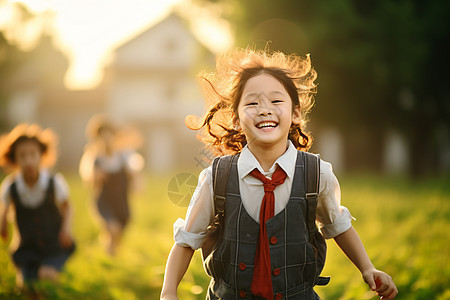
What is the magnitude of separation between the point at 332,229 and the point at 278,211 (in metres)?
0.35

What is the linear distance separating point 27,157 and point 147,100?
3288cm

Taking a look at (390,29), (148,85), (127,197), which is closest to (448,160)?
(390,29)

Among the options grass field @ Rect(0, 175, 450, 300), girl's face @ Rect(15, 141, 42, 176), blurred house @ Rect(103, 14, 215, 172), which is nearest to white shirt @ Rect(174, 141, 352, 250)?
grass field @ Rect(0, 175, 450, 300)

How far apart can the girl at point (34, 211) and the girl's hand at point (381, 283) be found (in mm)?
3652

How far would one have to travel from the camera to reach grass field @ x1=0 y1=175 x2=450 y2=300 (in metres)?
4.43

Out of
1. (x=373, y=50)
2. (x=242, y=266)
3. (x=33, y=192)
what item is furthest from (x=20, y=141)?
(x=373, y=50)

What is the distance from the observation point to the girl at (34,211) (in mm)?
5406

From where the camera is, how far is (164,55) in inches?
1521

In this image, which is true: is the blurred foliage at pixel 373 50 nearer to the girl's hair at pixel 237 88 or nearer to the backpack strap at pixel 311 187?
the girl's hair at pixel 237 88

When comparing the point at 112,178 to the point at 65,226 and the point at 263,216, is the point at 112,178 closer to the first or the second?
the point at 65,226

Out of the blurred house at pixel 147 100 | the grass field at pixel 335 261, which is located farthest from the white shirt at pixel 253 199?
the blurred house at pixel 147 100

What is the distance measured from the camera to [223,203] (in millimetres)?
2564

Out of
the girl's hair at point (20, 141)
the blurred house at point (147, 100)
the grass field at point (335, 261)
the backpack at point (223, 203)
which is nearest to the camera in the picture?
the backpack at point (223, 203)

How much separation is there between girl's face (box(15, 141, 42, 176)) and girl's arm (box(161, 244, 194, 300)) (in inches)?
129
